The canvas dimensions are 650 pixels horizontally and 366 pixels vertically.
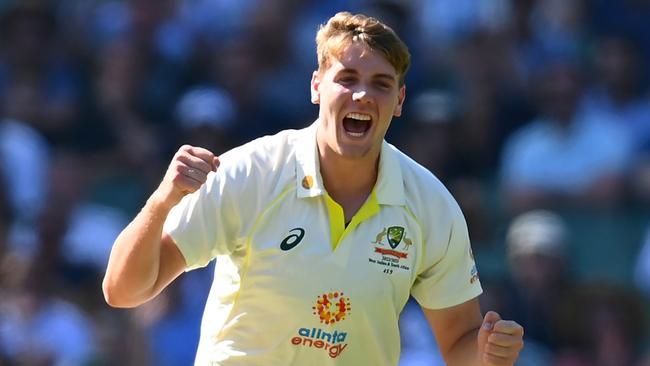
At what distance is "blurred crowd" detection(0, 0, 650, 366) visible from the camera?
29.2 feet

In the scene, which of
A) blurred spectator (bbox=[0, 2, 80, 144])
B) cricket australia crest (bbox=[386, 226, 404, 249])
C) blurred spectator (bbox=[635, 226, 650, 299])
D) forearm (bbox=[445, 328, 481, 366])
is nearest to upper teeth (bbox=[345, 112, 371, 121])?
cricket australia crest (bbox=[386, 226, 404, 249])

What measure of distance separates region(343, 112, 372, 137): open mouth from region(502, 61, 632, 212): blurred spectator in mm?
4798

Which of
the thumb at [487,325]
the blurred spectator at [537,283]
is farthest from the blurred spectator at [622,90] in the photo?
the thumb at [487,325]

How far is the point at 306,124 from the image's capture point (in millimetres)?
9805

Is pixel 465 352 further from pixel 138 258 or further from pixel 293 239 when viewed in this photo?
pixel 138 258

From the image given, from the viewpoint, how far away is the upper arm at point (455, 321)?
5145mm

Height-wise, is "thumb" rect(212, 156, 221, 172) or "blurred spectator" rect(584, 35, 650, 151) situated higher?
"blurred spectator" rect(584, 35, 650, 151)

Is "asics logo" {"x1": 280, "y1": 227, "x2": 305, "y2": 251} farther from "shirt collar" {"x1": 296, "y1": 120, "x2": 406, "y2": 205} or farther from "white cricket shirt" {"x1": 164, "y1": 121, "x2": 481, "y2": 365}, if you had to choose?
"shirt collar" {"x1": 296, "y1": 120, "x2": 406, "y2": 205}

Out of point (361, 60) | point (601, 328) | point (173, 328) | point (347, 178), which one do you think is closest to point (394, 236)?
point (347, 178)

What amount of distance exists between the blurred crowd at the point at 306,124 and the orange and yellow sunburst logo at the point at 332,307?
3667 mm

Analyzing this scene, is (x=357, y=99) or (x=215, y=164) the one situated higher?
(x=357, y=99)

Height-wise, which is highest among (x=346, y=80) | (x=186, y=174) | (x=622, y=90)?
(x=622, y=90)

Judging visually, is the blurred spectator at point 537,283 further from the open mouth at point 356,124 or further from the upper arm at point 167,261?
the upper arm at point 167,261

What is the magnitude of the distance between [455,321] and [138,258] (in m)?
1.16
